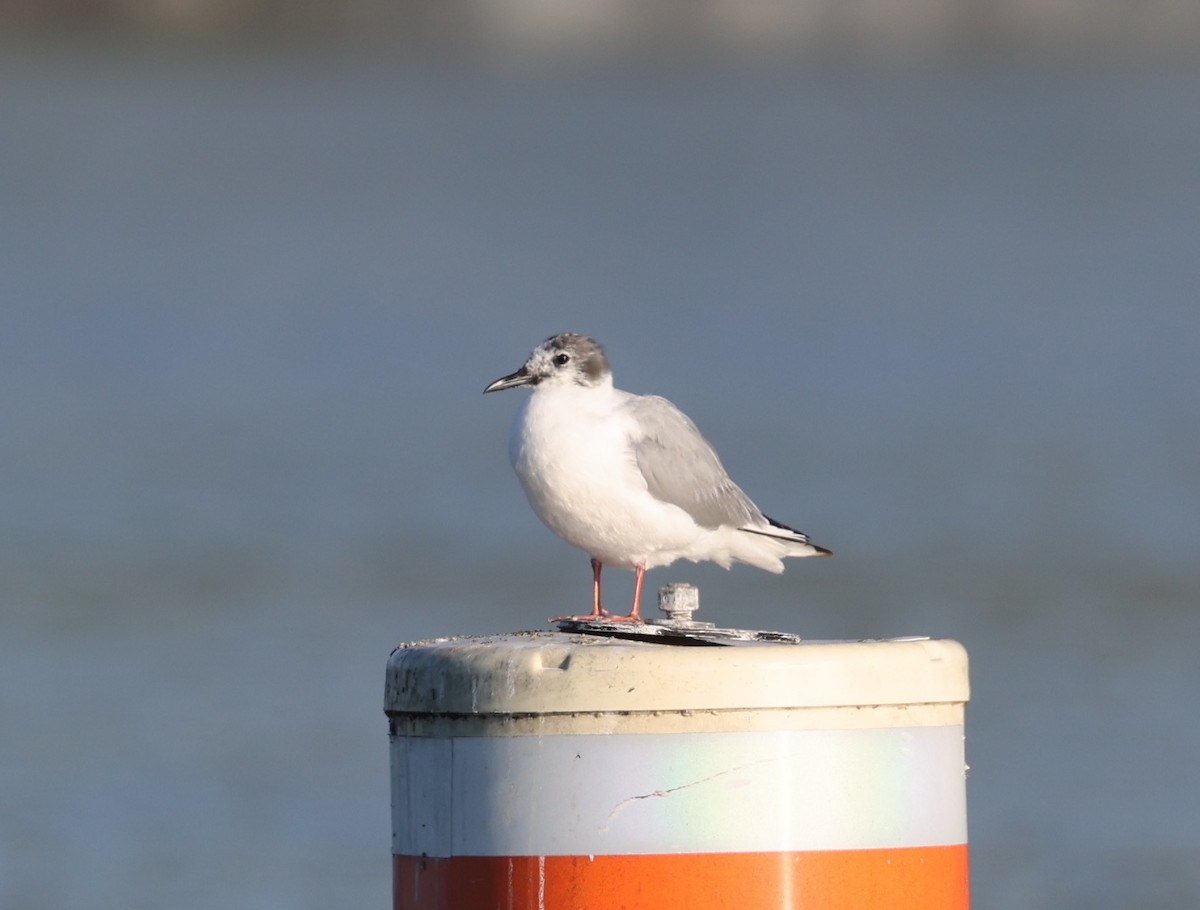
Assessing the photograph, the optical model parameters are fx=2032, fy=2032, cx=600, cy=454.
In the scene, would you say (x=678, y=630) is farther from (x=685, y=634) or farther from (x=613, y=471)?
(x=613, y=471)

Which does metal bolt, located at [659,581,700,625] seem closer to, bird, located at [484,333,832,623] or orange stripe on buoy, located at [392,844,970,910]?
orange stripe on buoy, located at [392,844,970,910]

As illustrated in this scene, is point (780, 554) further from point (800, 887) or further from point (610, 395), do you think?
point (800, 887)

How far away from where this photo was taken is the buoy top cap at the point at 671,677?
3643 mm

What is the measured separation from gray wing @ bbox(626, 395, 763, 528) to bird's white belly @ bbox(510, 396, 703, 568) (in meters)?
0.05

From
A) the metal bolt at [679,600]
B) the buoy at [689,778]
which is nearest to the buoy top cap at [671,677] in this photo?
the buoy at [689,778]

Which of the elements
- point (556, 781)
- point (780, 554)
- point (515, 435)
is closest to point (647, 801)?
point (556, 781)

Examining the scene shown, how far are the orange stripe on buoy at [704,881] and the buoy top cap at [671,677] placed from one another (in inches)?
10.8

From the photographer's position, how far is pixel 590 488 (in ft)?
18.0

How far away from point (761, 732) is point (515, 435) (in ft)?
7.03

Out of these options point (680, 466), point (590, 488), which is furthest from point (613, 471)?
point (680, 466)

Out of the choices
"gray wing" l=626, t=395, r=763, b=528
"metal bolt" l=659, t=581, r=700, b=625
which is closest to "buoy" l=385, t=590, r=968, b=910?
"metal bolt" l=659, t=581, r=700, b=625

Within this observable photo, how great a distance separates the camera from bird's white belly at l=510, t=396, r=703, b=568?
215 inches

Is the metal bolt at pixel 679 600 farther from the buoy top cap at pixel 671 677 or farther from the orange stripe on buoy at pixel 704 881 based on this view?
the orange stripe on buoy at pixel 704 881

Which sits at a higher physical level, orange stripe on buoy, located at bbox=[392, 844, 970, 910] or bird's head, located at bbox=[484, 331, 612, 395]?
bird's head, located at bbox=[484, 331, 612, 395]
